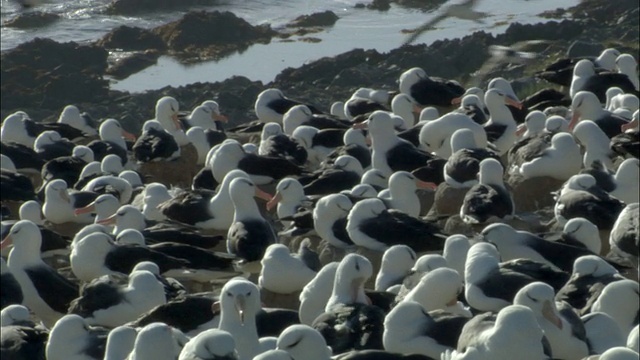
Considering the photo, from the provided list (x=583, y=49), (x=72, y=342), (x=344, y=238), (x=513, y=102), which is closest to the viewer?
(x=72, y=342)

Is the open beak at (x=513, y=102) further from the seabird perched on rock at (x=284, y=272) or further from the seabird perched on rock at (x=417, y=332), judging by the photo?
the seabird perched on rock at (x=417, y=332)

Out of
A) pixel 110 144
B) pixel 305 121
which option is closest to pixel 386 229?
pixel 305 121

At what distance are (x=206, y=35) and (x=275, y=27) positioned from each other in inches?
100

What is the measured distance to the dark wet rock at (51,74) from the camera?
88.3ft

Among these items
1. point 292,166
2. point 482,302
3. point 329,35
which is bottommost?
point 329,35

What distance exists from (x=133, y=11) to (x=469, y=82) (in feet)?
38.0

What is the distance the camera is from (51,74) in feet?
90.8

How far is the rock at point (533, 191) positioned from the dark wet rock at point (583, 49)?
1115 centimetres

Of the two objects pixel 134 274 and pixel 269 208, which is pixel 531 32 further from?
pixel 134 274

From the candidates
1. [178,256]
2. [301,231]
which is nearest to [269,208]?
[301,231]

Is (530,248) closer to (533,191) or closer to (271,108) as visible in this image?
(533,191)

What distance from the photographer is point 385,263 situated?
1079 centimetres

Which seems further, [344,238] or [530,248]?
[344,238]

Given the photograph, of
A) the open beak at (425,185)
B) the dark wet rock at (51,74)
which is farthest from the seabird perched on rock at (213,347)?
the dark wet rock at (51,74)
